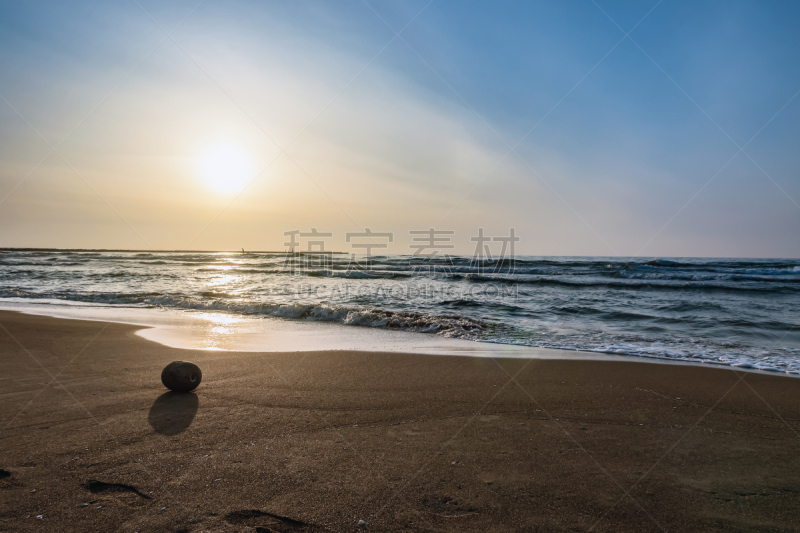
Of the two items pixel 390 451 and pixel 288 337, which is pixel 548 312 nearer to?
pixel 288 337

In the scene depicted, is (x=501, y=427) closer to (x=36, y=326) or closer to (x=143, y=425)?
(x=143, y=425)

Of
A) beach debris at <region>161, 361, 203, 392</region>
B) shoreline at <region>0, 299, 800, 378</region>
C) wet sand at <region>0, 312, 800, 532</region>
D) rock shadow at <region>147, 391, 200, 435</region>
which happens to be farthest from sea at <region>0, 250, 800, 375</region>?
rock shadow at <region>147, 391, 200, 435</region>

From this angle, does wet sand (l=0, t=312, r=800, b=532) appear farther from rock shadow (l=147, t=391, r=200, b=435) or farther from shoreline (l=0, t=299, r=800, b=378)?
shoreline (l=0, t=299, r=800, b=378)

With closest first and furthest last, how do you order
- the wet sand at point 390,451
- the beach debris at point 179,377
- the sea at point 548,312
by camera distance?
the wet sand at point 390,451
the beach debris at point 179,377
the sea at point 548,312

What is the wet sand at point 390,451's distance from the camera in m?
2.23

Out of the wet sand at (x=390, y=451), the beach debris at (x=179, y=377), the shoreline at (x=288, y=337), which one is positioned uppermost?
the beach debris at (x=179, y=377)

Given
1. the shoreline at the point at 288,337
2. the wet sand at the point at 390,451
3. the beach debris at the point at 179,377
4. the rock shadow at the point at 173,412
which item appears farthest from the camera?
the shoreline at the point at 288,337

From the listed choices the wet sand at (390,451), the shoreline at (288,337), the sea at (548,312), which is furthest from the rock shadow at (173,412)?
the sea at (548,312)

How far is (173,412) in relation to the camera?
3.59 meters

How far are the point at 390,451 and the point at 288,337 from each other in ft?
17.5

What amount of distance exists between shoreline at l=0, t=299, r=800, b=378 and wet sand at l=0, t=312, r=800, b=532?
4.59ft

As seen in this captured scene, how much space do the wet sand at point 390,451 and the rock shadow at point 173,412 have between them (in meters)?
0.02

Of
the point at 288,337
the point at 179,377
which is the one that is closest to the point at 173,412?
the point at 179,377

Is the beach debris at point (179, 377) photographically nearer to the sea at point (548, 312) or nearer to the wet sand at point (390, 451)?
the wet sand at point (390, 451)
